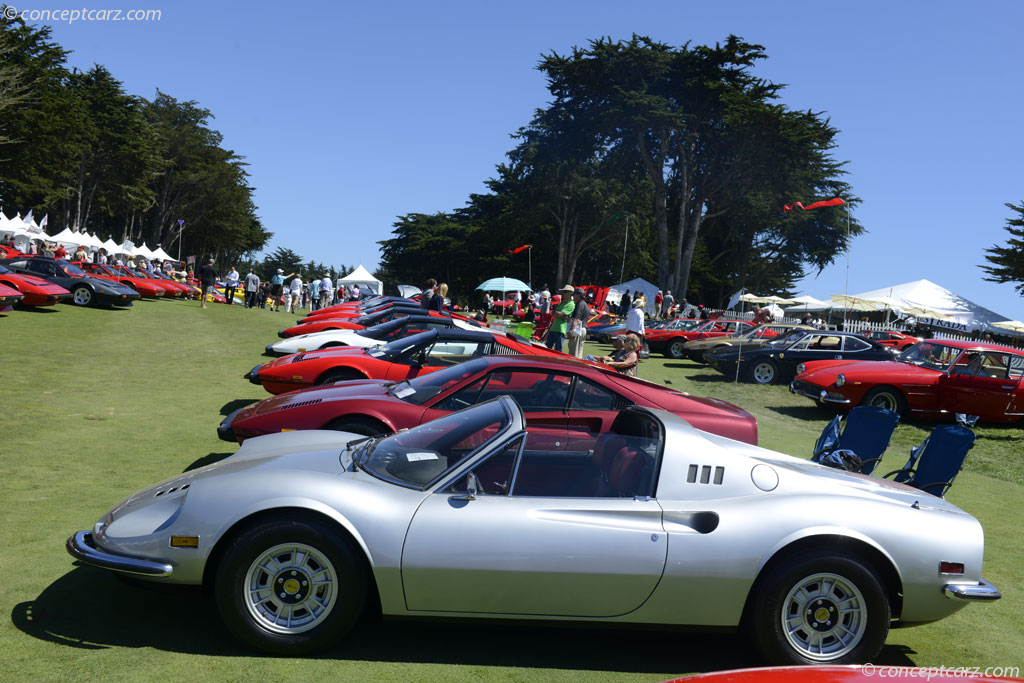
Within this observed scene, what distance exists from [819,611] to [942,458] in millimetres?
3139

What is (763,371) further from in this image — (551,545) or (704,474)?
(551,545)

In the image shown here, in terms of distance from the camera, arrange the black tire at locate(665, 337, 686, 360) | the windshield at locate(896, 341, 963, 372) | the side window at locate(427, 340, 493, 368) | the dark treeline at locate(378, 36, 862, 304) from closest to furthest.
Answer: the side window at locate(427, 340, 493, 368) < the windshield at locate(896, 341, 963, 372) < the black tire at locate(665, 337, 686, 360) < the dark treeline at locate(378, 36, 862, 304)

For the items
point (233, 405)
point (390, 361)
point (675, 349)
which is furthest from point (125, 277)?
point (390, 361)

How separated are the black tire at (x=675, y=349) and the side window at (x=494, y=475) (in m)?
20.7

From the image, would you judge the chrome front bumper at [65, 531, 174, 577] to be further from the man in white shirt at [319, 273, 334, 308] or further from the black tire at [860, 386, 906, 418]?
the man in white shirt at [319, 273, 334, 308]

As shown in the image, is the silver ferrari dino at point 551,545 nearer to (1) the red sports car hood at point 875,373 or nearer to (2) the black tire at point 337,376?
(2) the black tire at point 337,376

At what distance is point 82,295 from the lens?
2256cm

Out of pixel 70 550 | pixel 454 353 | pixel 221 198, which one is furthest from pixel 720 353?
pixel 221 198

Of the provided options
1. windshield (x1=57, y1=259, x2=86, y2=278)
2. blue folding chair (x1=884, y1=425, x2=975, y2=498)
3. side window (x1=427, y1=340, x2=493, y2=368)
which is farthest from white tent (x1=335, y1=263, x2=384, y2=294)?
blue folding chair (x1=884, y1=425, x2=975, y2=498)

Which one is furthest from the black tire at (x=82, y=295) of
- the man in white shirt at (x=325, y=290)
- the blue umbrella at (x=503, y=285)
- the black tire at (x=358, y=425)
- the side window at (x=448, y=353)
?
the blue umbrella at (x=503, y=285)

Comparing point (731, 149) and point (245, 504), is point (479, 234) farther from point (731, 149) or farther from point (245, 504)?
point (245, 504)

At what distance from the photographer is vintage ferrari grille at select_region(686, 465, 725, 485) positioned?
3.92 meters

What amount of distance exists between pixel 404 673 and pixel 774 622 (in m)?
1.78

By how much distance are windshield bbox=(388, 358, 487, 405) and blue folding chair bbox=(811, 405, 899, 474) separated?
3.38m
